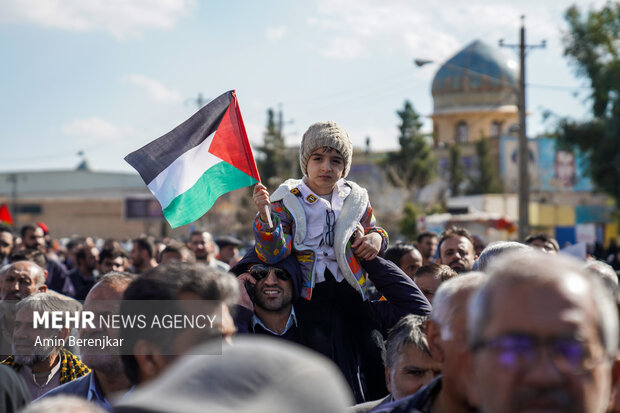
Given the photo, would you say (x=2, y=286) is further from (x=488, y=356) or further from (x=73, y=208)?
(x=73, y=208)

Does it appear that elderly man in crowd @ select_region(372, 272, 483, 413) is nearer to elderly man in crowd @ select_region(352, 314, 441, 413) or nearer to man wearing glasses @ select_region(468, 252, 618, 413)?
man wearing glasses @ select_region(468, 252, 618, 413)

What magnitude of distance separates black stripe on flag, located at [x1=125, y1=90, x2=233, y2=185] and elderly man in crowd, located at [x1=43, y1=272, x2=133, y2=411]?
1211 millimetres

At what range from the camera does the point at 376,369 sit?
509 cm

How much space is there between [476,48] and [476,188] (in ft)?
42.1

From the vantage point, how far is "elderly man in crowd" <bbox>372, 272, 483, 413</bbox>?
2750 millimetres

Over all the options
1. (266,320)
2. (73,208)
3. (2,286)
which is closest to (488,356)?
(266,320)

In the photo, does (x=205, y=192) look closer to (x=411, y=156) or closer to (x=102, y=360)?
(x=102, y=360)

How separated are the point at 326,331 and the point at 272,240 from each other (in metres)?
0.64

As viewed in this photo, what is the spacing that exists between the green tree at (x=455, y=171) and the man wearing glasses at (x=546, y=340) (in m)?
58.0

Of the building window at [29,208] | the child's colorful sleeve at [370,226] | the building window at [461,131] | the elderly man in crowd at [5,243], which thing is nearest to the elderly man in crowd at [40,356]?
the child's colorful sleeve at [370,226]

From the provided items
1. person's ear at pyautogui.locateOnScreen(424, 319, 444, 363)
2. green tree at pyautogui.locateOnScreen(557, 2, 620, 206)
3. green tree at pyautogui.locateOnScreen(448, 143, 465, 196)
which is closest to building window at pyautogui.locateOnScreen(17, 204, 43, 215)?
green tree at pyautogui.locateOnScreen(448, 143, 465, 196)

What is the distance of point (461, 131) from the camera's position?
72938mm

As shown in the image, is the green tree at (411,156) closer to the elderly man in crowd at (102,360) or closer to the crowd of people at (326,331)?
the crowd of people at (326,331)

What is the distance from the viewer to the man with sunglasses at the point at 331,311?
5.01 meters
